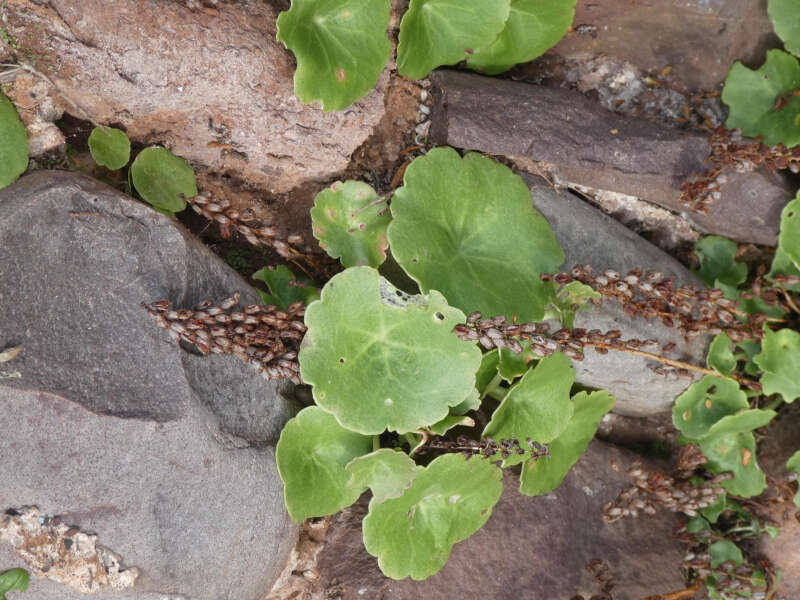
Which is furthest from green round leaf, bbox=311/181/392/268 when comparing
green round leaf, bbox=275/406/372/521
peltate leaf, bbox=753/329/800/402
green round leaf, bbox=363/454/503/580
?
peltate leaf, bbox=753/329/800/402

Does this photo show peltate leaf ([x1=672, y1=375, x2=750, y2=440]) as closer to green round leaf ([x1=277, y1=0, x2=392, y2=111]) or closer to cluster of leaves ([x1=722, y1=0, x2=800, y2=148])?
cluster of leaves ([x1=722, y1=0, x2=800, y2=148])

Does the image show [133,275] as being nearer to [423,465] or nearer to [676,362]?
[423,465]

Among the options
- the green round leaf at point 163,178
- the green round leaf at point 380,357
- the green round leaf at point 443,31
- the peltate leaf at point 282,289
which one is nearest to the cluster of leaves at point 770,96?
the green round leaf at point 443,31

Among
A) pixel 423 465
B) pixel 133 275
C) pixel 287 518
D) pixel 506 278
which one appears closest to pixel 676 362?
pixel 506 278

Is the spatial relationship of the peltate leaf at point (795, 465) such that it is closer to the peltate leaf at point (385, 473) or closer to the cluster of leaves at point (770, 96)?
the cluster of leaves at point (770, 96)

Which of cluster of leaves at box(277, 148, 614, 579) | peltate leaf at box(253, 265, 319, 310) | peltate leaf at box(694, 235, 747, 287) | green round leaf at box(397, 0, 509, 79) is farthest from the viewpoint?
peltate leaf at box(694, 235, 747, 287)

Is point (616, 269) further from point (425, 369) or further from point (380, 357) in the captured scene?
point (380, 357)
